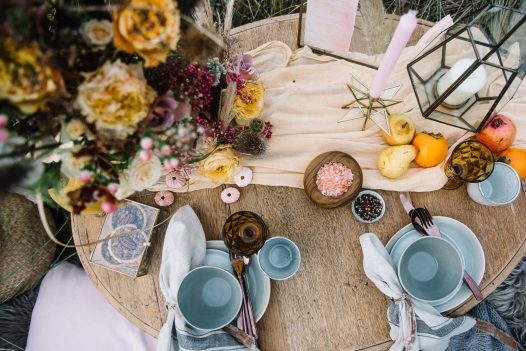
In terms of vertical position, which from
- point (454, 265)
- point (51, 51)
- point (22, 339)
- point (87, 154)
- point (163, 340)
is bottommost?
point (22, 339)

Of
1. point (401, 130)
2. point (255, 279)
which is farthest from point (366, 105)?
point (255, 279)

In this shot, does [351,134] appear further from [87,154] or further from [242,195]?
[87,154]

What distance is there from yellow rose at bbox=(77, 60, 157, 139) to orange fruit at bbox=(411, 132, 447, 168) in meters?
0.66

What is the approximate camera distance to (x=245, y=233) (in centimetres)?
90

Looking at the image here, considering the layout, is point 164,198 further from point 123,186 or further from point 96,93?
point 96,93

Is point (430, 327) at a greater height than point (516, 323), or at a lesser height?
greater

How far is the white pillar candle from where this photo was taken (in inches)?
33.0

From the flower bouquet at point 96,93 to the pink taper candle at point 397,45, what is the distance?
283 millimetres

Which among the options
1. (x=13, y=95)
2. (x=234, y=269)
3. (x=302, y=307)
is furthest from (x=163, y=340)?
(x=13, y=95)

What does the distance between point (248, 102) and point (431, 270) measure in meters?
0.55

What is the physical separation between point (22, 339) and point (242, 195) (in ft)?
2.86

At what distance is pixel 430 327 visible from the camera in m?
0.90

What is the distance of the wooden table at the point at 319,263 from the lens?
3.08 ft

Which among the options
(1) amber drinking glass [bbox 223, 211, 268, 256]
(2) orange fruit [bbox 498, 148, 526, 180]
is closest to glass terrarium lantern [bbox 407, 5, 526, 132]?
(2) orange fruit [bbox 498, 148, 526, 180]
